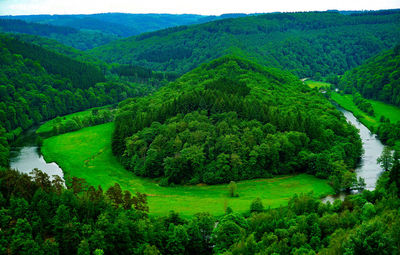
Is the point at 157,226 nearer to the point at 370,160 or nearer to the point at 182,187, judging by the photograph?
the point at 182,187

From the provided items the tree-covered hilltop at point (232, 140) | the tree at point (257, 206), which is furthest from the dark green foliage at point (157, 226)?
the tree-covered hilltop at point (232, 140)

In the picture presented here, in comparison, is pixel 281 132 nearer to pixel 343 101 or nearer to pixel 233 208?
pixel 233 208

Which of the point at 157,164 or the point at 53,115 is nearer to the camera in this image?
the point at 157,164

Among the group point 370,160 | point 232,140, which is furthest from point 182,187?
point 370,160

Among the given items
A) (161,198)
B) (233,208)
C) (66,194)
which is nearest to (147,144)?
(161,198)

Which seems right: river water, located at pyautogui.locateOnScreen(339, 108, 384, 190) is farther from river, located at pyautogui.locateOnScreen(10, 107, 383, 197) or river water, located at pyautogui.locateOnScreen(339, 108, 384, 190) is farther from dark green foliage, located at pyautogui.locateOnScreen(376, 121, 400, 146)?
dark green foliage, located at pyautogui.locateOnScreen(376, 121, 400, 146)

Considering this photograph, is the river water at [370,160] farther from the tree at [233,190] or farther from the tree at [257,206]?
the tree at [233,190]
